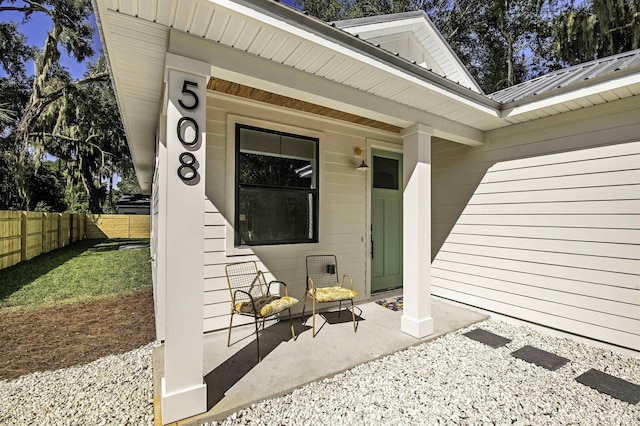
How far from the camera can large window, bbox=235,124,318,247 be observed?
343 cm

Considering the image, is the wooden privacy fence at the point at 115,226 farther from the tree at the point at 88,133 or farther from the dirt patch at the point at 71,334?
the dirt patch at the point at 71,334

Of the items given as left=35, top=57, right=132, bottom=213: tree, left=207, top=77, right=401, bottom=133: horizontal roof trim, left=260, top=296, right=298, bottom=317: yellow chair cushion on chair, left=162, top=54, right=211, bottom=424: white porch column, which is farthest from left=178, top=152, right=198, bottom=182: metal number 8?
left=35, top=57, right=132, bottom=213: tree

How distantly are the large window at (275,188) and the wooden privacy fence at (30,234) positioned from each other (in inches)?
265

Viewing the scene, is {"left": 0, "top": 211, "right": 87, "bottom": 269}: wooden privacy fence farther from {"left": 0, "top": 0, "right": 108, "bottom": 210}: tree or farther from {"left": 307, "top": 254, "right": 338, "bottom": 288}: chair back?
{"left": 307, "top": 254, "right": 338, "bottom": 288}: chair back

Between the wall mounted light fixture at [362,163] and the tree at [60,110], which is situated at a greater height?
the tree at [60,110]

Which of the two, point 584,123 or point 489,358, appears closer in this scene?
point 489,358

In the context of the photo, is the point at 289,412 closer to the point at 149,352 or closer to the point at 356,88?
the point at 149,352

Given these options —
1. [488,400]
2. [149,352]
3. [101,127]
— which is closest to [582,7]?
[488,400]

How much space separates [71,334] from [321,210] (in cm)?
342

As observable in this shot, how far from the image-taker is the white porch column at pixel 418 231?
10.4 ft

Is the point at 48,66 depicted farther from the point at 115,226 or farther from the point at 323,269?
the point at 323,269

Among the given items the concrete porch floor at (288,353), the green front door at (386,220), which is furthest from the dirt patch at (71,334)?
the green front door at (386,220)

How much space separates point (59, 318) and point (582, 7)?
12984 millimetres

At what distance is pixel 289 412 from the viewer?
2018 mm
